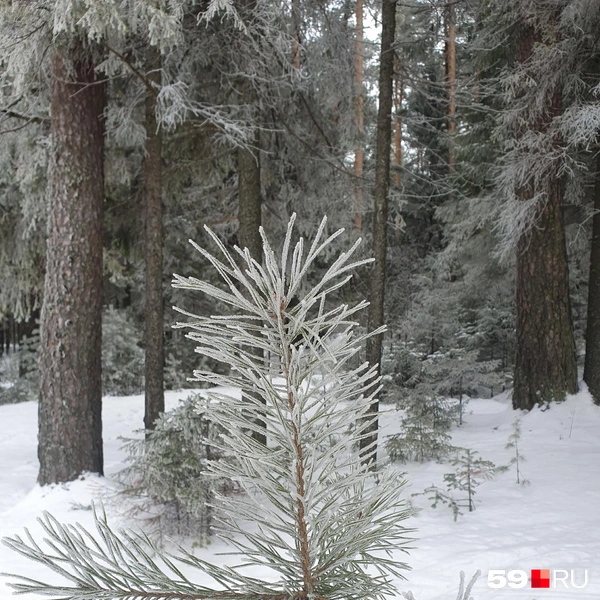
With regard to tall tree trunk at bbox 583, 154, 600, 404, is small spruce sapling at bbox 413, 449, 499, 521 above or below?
below

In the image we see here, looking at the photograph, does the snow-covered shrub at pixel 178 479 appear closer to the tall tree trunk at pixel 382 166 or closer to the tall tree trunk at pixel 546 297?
the tall tree trunk at pixel 382 166

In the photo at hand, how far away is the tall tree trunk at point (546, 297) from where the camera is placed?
25.8 ft

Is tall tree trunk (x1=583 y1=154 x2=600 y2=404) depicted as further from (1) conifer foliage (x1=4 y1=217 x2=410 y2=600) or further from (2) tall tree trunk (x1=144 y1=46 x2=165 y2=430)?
(1) conifer foliage (x1=4 y1=217 x2=410 y2=600)

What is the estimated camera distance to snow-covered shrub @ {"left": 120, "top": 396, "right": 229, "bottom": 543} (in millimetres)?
4574

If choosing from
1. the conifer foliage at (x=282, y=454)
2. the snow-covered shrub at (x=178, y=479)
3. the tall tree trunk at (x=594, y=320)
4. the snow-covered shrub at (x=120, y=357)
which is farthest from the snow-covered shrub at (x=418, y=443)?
the snow-covered shrub at (x=120, y=357)

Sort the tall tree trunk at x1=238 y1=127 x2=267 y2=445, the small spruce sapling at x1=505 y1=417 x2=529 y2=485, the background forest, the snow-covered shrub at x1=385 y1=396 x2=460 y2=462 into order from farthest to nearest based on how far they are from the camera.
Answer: the tall tree trunk at x1=238 y1=127 x2=267 y2=445 < the snow-covered shrub at x1=385 y1=396 x2=460 y2=462 < the background forest < the small spruce sapling at x1=505 y1=417 x2=529 y2=485

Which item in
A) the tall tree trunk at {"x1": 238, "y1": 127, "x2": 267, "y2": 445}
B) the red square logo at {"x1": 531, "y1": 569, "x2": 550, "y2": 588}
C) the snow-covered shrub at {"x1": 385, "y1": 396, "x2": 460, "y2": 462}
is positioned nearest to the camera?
the red square logo at {"x1": 531, "y1": 569, "x2": 550, "y2": 588}

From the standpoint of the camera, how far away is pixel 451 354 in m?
8.54

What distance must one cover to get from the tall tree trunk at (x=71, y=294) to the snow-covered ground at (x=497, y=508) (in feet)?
1.57

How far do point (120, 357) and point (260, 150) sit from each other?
8.39 meters

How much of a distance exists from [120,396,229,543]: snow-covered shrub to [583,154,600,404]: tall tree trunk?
5.80m

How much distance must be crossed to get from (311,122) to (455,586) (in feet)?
20.8

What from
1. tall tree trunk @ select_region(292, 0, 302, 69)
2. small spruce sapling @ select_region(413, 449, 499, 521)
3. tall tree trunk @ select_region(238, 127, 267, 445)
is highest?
tall tree trunk @ select_region(292, 0, 302, 69)

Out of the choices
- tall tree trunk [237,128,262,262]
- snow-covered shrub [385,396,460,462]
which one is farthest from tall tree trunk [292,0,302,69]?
snow-covered shrub [385,396,460,462]
